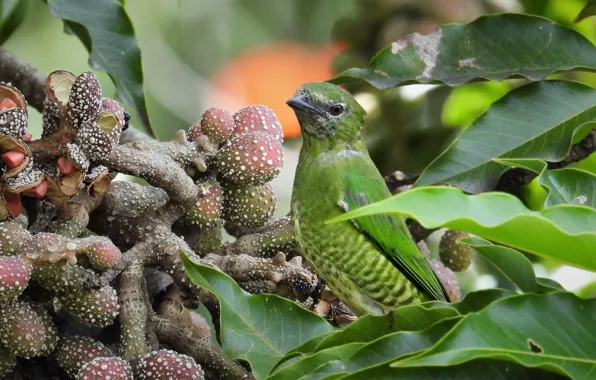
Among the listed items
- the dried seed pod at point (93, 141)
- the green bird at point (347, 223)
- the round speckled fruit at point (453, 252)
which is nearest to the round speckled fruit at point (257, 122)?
the green bird at point (347, 223)

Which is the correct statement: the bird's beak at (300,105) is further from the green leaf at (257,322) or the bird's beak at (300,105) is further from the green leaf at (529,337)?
the green leaf at (529,337)

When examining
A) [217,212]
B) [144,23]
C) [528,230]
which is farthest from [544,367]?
[144,23]

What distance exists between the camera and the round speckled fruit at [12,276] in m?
0.85

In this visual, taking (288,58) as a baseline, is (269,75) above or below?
below

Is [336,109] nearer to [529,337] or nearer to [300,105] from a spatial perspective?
[300,105]

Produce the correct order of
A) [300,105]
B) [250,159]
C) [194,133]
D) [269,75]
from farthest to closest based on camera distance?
1. [269,75]
2. [300,105]
3. [194,133]
4. [250,159]

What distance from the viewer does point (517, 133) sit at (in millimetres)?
1251

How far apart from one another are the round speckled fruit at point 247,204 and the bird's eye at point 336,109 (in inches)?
15.4

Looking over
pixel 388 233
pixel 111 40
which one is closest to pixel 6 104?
pixel 111 40

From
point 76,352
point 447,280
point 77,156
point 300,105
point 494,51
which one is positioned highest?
point 494,51

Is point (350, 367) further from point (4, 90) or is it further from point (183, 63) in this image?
point (183, 63)

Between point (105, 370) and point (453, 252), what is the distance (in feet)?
2.22

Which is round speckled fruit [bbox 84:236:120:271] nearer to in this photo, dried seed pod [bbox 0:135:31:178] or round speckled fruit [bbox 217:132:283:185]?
dried seed pod [bbox 0:135:31:178]

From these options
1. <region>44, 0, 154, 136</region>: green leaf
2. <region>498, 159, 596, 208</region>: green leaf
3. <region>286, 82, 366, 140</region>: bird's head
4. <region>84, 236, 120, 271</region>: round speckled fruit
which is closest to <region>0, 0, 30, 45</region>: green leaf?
<region>44, 0, 154, 136</region>: green leaf
